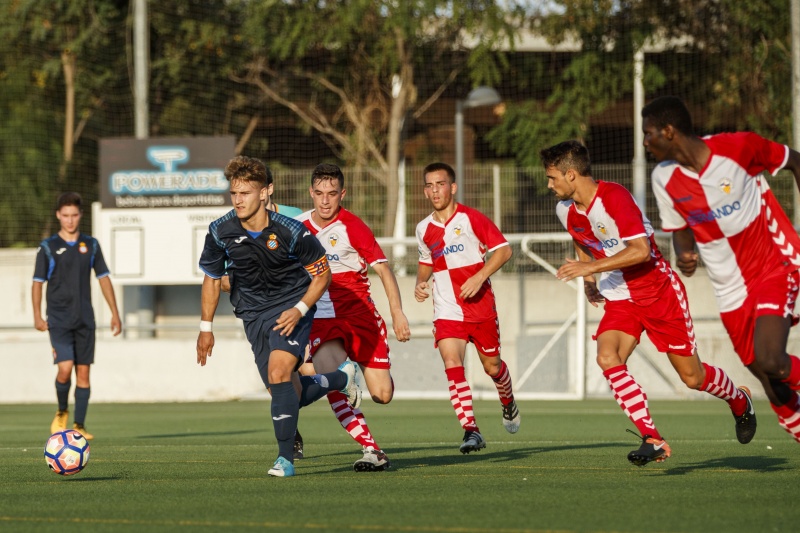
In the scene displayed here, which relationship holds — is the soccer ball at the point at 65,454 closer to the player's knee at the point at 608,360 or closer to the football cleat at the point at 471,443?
the football cleat at the point at 471,443

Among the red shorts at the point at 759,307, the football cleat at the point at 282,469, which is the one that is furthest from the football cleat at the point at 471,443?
the red shorts at the point at 759,307

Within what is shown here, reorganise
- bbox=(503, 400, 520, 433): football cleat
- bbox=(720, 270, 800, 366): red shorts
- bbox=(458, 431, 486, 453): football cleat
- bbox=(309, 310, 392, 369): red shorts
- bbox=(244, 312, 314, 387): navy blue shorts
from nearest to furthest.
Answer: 1. bbox=(720, 270, 800, 366): red shorts
2. bbox=(244, 312, 314, 387): navy blue shorts
3. bbox=(309, 310, 392, 369): red shorts
4. bbox=(458, 431, 486, 453): football cleat
5. bbox=(503, 400, 520, 433): football cleat

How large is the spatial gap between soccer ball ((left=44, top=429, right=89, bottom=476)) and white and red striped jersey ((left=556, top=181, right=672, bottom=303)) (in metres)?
3.39

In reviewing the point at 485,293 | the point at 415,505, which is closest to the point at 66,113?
the point at 485,293

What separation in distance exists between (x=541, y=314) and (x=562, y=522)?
1469 centimetres

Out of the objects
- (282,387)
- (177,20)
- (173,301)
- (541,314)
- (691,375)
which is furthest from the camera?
(177,20)

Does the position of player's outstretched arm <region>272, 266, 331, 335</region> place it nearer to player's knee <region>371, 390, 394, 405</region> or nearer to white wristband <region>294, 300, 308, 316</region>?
white wristband <region>294, 300, 308, 316</region>

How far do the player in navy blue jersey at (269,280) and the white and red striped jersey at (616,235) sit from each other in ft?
5.77

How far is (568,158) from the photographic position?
8.13m

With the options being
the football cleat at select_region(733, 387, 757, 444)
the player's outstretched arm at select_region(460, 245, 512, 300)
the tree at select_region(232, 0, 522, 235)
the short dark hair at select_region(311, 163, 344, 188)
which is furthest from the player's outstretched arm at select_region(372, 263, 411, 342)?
the tree at select_region(232, 0, 522, 235)

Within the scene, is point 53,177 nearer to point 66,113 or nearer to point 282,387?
point 66,113

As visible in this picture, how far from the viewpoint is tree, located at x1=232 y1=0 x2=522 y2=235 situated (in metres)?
24.4

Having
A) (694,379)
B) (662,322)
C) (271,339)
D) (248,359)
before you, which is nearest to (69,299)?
(271,339)

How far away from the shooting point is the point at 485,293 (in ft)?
34.0
